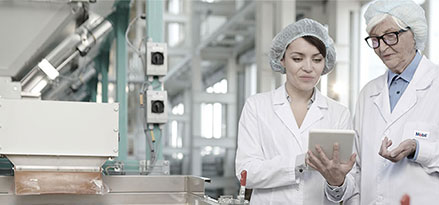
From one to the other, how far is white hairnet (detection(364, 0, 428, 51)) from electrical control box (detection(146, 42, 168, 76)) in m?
1.18

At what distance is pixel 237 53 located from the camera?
8156 mm

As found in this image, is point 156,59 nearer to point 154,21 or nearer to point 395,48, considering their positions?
point 154,21

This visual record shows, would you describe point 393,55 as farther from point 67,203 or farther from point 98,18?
point 98,18

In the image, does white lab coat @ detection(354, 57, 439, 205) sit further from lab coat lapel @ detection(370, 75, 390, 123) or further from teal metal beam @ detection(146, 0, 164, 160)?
teal metal beam @ detection(146, 0, 164, 160)

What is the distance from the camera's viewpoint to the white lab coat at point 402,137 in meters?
1.63

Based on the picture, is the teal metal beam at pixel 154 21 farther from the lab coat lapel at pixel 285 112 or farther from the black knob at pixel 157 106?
the lab coat lapel at pixel 285 112

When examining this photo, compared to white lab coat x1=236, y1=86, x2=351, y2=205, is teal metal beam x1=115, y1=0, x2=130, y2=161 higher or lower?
Result: higher

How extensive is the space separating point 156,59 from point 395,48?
1286mm

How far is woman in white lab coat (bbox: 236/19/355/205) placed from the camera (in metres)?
1.64

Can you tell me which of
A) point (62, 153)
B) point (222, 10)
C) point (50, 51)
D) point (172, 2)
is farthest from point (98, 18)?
point (172, 2)

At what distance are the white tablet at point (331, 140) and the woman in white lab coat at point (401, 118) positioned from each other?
0.15 m

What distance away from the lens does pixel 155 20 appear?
275cm

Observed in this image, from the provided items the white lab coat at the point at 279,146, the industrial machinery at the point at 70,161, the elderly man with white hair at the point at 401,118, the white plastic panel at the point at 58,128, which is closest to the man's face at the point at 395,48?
the elderly man with white hair at the point at 401,118

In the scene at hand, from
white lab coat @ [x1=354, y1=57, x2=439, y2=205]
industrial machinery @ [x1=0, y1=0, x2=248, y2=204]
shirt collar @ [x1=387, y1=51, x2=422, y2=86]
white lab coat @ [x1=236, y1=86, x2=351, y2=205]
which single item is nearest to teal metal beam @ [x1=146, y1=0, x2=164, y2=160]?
industrial machinery @ [x1=0, y1=0, x2=248, y2=204]
